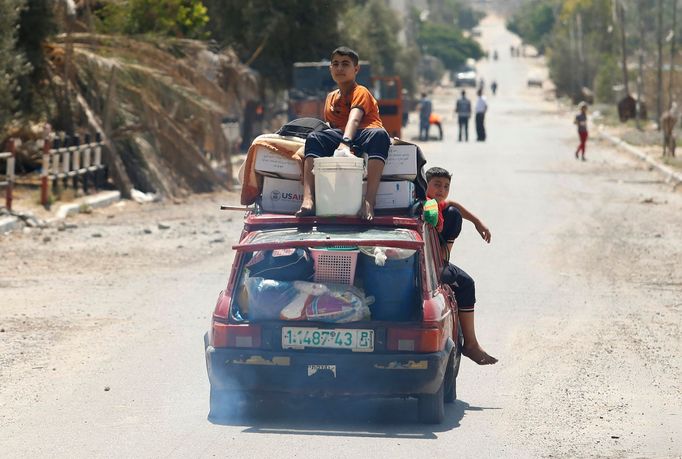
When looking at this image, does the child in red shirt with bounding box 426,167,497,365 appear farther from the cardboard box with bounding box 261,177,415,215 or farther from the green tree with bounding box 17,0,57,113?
the green tree with bounding box 17,0,57,113

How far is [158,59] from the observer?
87.1ft

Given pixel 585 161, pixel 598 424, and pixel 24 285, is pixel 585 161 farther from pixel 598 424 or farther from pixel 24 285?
pixel 598 424

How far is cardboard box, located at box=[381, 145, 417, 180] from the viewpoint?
8812mm

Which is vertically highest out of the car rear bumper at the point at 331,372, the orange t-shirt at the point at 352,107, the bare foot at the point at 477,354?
the orange t-shirt at the point at 352,107

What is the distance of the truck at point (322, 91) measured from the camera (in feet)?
130

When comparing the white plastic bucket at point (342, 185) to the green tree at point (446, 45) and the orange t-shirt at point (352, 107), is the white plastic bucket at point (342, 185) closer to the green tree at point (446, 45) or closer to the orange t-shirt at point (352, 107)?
the orange t-shirt at point (352, 107)

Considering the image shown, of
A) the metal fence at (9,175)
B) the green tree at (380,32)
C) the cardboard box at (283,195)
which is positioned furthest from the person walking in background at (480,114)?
the cardboard box at (283,195)

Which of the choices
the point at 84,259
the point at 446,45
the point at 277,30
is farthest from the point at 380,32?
the point at 446,45

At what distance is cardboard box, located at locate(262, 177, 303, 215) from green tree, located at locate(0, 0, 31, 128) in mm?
13519

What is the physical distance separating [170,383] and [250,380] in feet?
5.91

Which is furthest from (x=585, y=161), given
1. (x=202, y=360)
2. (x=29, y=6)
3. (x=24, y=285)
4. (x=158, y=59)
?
(x=202, y=360)

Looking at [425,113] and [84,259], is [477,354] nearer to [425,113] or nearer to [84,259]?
[84,259]

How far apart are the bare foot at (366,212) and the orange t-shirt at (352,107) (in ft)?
2.44

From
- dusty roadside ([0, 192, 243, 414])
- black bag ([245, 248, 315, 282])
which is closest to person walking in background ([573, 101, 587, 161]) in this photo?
dusty roadside ([0, 192, 243, 414])
